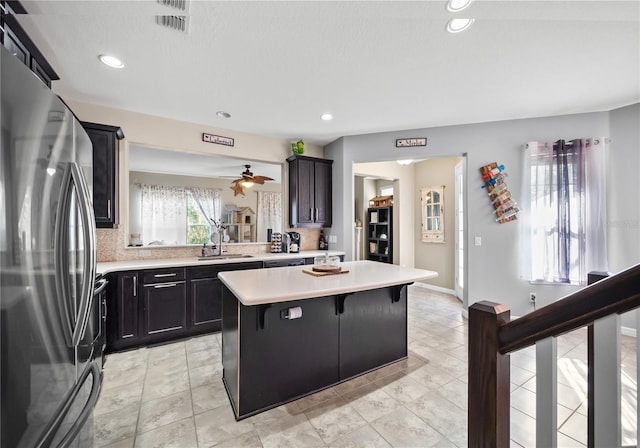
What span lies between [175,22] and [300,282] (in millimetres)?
2083

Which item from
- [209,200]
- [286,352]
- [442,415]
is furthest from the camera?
[209,200]

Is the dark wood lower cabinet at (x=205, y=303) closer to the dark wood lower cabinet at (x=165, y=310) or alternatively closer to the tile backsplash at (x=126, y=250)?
the dark wood lower cabinet at (x=165, y=310)

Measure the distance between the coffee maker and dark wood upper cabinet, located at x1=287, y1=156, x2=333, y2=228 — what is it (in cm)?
18

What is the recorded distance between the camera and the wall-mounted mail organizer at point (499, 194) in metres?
3.62

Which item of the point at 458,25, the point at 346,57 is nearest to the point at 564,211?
the point at 458,25

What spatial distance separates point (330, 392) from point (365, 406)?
0.30 meters

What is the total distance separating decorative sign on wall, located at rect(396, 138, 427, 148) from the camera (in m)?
4.04

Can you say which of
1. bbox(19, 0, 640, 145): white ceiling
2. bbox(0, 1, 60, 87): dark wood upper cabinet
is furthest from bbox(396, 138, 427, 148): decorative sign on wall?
bbox(0, 1, 60, 87): dark wood upper cabinet

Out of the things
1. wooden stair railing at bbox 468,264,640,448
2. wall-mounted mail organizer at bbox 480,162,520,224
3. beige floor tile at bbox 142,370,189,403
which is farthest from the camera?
wall-mounted mail organizer at bbox 480,162,520,224

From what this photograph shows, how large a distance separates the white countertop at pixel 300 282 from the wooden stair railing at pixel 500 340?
104 cm

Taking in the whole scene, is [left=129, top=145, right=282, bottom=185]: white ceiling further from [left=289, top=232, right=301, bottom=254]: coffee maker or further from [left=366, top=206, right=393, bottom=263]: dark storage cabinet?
[left=366, top=206, right=393, bottom=263]: dark storage cabinet

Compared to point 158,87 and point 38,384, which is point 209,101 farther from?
point 38,384

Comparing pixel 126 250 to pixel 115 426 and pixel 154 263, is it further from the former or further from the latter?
pixel 115 426

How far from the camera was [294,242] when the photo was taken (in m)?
4.48
